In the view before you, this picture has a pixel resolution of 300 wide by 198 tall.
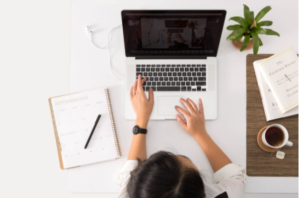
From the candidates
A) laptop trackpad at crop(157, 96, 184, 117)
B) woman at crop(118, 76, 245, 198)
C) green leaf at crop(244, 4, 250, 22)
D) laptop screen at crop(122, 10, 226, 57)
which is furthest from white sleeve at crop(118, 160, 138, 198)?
green leaf at crop(244, 4, 250, 22)

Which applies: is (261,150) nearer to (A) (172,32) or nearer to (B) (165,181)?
(B) (165,181)

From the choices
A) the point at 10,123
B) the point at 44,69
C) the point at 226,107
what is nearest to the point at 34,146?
the point at 10,123

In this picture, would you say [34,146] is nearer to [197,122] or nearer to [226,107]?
[197,122]

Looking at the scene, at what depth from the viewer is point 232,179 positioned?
73cm

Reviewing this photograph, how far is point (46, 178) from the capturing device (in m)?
1.03

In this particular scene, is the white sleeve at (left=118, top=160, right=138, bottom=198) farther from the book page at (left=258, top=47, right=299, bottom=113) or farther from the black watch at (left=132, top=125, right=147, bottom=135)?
the book page at (left=258, top=47, right=299, bottom=113)

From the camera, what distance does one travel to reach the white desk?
78 centimetres

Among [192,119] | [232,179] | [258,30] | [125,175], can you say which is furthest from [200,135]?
[258,30]

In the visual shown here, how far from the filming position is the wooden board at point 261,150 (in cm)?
76

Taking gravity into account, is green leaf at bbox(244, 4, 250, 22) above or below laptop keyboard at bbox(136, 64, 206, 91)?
above

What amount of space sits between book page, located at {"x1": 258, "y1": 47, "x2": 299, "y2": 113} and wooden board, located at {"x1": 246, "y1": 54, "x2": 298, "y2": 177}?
0.18ft

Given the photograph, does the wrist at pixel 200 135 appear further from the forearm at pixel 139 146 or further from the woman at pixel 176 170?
the forearm at pixel 139 146

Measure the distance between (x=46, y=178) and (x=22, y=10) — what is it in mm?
810

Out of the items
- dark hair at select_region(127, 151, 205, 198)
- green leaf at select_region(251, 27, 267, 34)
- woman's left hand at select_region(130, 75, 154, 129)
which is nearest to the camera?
dark hair at select_region(127, 151, 205, 198)
